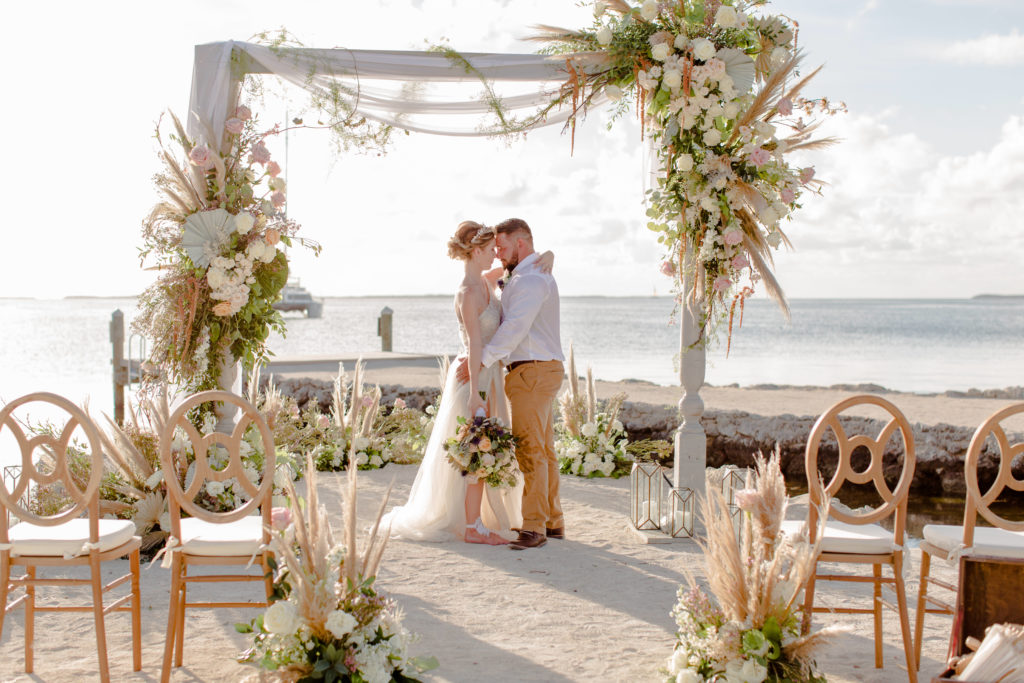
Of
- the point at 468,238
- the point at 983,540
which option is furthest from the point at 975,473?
the point at 468,238

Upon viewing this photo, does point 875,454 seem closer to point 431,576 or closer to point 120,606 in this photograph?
point 431,576

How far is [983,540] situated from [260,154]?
4376 millimetres

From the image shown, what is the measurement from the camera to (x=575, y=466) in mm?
7879

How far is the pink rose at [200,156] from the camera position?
16.5ft

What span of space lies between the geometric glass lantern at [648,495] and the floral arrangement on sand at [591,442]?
1.98 m

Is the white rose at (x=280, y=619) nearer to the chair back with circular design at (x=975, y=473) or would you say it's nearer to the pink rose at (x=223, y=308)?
the chair back with circular design at (x=975, y=473)

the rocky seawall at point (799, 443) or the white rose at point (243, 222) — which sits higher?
the white rose at point (243, 222)

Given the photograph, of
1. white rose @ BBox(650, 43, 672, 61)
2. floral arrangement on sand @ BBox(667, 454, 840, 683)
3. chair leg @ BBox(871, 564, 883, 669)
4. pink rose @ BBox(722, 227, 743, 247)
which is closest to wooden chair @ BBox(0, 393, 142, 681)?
floral arrangement on sand @ BBox(667, 454, 840, 683)

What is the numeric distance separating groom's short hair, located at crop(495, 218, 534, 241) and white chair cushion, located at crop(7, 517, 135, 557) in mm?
2817

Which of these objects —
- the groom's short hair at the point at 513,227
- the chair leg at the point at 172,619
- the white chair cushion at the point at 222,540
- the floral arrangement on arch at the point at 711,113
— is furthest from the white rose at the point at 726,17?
the chair leg at the point at 172,619

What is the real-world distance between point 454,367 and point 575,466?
271cm

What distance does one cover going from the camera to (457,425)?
5.42m

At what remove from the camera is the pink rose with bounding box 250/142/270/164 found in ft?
17.4

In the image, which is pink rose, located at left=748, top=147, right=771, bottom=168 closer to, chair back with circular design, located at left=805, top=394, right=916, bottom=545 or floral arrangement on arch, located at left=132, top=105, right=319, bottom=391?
chair back with circular design, located at left=805, top=394, right=916, bottom=545
